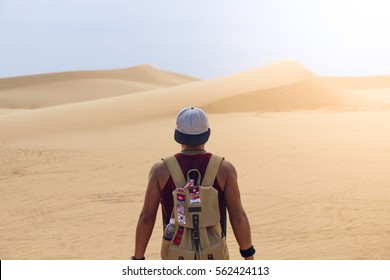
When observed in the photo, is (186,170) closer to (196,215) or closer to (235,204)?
(196,215)

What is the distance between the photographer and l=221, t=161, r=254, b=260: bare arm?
315cm

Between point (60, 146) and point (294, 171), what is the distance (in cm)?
749

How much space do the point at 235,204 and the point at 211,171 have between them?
0.29 m

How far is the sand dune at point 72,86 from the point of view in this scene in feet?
180

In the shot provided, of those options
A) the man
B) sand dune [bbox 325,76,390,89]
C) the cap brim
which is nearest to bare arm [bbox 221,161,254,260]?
the man

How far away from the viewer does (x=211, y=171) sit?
3092 mm

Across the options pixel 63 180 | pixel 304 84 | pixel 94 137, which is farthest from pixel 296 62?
Answer: pixel 63 180

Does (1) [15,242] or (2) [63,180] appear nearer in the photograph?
(1) [15,242]

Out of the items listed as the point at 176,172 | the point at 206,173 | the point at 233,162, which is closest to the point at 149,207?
the point at 176,172

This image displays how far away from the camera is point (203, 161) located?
123 inches

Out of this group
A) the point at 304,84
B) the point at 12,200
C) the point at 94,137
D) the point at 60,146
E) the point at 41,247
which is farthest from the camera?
the point at 304,84

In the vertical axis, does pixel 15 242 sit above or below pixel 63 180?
below

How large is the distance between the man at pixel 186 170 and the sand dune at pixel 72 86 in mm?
48967

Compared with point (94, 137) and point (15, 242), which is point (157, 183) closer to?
point (15, 242)
